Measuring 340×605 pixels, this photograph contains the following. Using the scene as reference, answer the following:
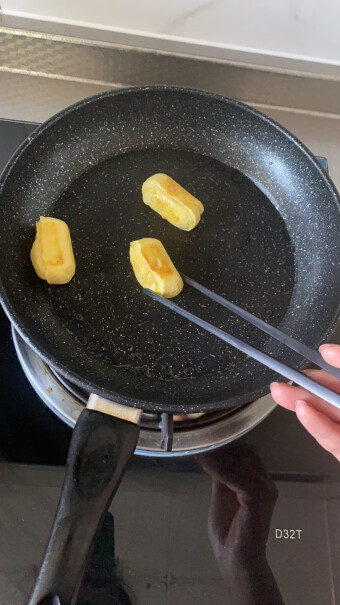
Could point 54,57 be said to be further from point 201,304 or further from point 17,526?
point 17,526

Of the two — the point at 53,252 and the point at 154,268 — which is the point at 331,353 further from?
the point at 53,252

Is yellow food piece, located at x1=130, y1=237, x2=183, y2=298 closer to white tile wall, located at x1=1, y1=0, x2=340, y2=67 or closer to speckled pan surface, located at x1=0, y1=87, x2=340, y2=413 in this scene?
speckled pan surface, located at x1=0, y1=87, x2=340, y2=413

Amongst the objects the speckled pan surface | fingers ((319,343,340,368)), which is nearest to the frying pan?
the speckled pan surface

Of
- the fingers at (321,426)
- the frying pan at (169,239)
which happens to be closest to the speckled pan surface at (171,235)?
the frying pan at (169,239)

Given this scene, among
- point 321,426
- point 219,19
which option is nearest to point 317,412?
point 321,426

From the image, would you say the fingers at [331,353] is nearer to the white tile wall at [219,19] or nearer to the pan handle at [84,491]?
the pan handle at [84,491]
